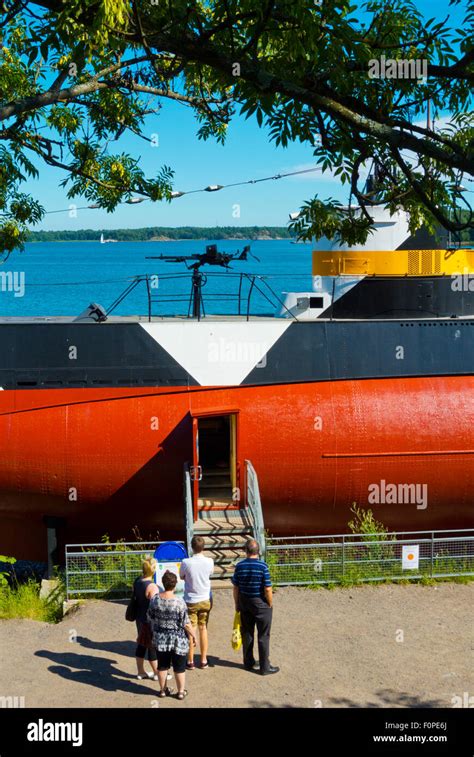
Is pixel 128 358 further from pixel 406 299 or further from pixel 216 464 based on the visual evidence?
pixel 406 299

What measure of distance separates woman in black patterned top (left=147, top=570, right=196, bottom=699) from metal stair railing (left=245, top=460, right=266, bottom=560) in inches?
136

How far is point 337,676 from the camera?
989 centimetres

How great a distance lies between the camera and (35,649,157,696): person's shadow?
962 centimetres

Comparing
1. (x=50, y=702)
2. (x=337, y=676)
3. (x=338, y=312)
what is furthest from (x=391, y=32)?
(x=338, y=312)

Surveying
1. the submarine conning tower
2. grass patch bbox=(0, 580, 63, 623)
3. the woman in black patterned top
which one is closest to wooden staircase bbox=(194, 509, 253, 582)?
grass patch bbox=(0, 580, 63, 623)

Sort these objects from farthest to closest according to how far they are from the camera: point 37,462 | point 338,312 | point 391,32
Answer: point 338,312, point 37,462, point 391,32

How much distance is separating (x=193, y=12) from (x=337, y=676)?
7.68 m

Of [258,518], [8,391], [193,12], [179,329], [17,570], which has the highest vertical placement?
[193,12]

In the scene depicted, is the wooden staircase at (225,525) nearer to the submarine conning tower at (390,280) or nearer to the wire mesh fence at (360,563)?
the wire mesh fence at (360,563)

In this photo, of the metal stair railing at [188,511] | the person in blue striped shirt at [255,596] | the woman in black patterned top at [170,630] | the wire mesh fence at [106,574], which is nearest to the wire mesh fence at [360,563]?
the metal stair railing at [188,511]

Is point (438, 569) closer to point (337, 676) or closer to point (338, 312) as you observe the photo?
point (337, 676)

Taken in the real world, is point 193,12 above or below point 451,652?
above

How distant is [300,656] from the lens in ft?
34.1

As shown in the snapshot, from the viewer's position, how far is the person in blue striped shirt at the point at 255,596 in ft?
31.8
